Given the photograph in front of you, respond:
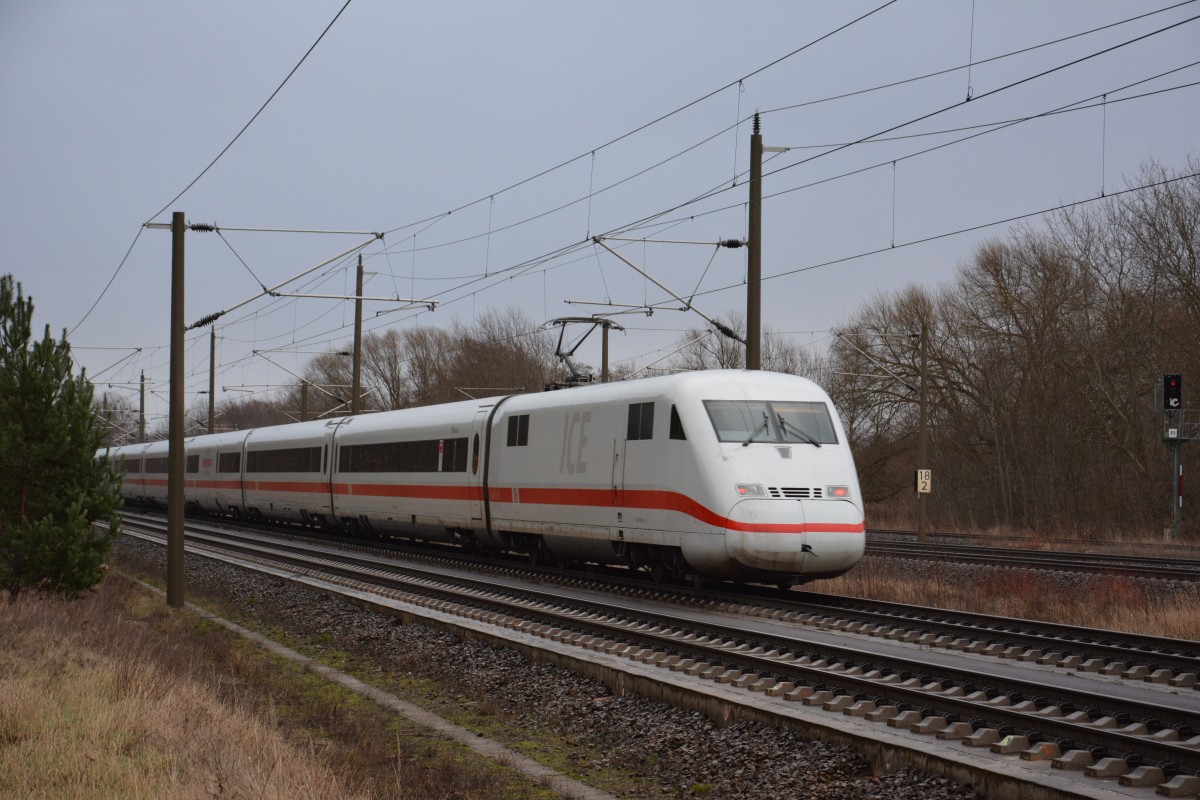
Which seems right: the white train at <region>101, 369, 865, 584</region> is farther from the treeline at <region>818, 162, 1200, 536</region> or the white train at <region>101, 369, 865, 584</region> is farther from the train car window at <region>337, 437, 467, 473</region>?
the treeline at <region>818, 162, 1200, 536</region>

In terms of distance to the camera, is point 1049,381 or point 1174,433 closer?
point 1174,433

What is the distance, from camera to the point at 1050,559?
82.0 feet

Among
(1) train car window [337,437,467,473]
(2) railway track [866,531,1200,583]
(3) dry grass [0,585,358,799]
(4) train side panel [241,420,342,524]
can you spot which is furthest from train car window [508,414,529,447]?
(4) train side panel [241,420,342,524]

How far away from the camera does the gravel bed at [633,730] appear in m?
7.69

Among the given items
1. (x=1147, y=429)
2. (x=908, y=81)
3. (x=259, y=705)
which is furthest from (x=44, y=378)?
(x=1147, y=429)

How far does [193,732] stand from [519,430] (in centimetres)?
1406

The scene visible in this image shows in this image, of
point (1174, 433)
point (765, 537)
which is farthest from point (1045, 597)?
point (1174, 433)

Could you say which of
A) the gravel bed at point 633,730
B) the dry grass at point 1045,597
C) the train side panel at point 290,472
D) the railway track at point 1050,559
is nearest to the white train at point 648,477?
the dry grass at point 1045,597

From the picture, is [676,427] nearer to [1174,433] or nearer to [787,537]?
[787,537]

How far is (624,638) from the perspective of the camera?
13570 millimetres

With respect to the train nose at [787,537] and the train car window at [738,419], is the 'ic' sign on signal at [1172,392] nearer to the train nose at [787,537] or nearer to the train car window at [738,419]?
the train car window at [738,419]

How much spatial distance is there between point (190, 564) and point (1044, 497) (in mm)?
27350

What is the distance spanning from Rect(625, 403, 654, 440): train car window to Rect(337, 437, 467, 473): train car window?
22.2 ft

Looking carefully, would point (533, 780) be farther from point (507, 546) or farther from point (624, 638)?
point (507, 546)
